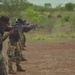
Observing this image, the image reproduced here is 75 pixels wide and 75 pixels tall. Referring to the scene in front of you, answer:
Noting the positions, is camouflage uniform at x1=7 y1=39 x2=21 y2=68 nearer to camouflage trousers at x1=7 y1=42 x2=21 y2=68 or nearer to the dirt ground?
camouflage trousers at x1=7 y1=42 x2=21 y2=68

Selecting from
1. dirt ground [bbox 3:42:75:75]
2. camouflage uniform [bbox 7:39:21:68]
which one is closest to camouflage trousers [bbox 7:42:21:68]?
camouflage uniform [bbox 7:39:21:68]

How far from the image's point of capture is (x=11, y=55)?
539 inches

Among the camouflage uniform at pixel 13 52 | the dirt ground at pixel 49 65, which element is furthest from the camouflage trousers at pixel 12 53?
the dirt ground at pixel 49 65

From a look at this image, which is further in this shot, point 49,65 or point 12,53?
point 49,65

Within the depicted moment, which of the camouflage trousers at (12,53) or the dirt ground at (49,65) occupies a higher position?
the camouflage trousers at (12,53)

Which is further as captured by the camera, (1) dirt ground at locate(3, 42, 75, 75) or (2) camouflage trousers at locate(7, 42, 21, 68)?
(1) dirt ground at locate(3, 42, 75, 75)

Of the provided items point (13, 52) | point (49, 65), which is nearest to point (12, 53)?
point (13, 52)

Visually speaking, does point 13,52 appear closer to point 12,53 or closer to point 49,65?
point 12,53

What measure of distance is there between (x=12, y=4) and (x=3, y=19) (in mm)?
38331

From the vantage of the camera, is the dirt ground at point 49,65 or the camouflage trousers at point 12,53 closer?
the camouflage trousers at point 12,53

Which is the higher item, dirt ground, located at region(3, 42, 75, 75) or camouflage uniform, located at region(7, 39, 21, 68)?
camouflage uniform, located at region(7, 39, 21, 68)

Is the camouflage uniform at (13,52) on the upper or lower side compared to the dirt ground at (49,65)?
upper

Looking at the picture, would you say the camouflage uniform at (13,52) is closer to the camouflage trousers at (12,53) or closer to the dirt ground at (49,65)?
the camouflage trousers at (12,53)

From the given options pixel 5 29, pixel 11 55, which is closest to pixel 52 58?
pixel 11 55
